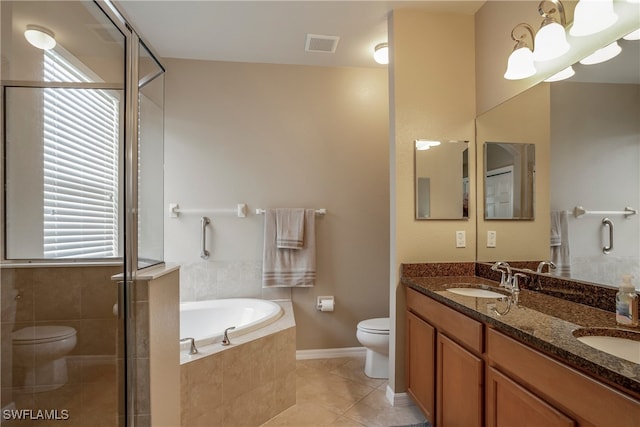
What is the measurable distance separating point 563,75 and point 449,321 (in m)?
1.35

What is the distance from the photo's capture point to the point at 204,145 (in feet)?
9.43

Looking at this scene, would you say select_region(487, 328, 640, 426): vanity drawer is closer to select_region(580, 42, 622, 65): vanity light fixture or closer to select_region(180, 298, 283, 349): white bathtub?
select_region(580, 42, 622, 65): vanity light fixture

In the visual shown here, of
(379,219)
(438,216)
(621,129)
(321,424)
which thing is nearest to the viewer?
(621,129)

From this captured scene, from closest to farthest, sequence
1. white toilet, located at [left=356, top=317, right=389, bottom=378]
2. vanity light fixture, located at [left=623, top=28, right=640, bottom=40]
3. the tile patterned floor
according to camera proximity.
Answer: vanity light fixture, located at [left=623, top=28, right=640, bottom=40] → the tile patterned floor → white toilet, located at [left=356, top=317, right=389, bottom=378]

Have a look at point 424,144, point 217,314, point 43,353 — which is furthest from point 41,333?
point 424,144

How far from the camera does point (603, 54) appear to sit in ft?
4.53

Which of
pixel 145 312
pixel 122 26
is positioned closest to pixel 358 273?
pixel 145 312

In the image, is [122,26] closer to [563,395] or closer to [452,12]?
[452,12]

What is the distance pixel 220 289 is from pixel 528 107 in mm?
2662

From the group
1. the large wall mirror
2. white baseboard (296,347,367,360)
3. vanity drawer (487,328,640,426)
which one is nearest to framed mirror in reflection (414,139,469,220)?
the large wall mirror

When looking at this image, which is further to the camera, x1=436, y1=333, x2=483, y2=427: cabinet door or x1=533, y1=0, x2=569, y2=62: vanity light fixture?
x1=533, y1=0, x2=569, y2=62: vanity light fixture

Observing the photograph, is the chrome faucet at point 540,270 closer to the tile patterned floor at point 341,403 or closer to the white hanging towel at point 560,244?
the white hanging towel at point 560,244

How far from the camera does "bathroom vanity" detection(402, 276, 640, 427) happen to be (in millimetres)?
833

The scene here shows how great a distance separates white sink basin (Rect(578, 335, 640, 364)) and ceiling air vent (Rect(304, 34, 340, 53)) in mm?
2394
